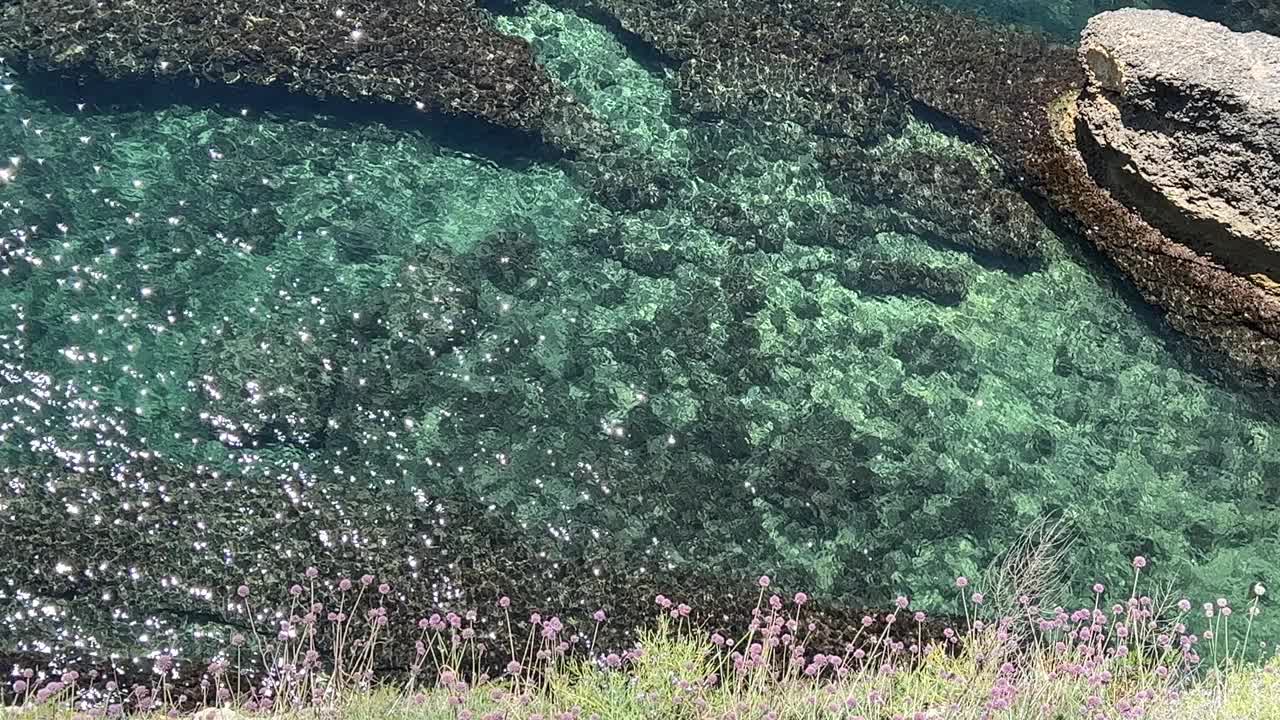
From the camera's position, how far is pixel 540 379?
6.55 m

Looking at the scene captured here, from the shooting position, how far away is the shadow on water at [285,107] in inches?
297

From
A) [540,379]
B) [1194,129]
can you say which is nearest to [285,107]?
[540,379]

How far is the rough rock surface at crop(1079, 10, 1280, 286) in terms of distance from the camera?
7375 millimetres

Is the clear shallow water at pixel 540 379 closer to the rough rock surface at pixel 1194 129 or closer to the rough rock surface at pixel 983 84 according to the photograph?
the rough rock surface at pixel 983 84

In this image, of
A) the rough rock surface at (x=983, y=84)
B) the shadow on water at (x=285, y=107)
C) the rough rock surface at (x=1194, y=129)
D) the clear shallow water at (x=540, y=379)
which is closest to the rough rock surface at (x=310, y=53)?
the shadow on water at (x=285, y=107)

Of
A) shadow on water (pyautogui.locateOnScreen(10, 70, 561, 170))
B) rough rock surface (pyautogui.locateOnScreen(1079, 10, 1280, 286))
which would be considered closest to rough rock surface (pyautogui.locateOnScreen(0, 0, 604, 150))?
shadow on water (pyautogui.locateOnScreen(10, 70, 561, 170))

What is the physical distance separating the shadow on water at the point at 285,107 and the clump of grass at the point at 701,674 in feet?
11.9

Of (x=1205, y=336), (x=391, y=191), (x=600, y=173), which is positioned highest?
(x=1205, y=336)

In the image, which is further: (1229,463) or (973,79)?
(973,79)

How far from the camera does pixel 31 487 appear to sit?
550 cm

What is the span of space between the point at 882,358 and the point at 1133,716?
10.4 feet

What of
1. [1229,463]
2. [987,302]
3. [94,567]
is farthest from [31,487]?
[1229,463]

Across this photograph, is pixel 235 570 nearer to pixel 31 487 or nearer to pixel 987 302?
pixel 31 487

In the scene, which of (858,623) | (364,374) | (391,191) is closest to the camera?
(858,623)
